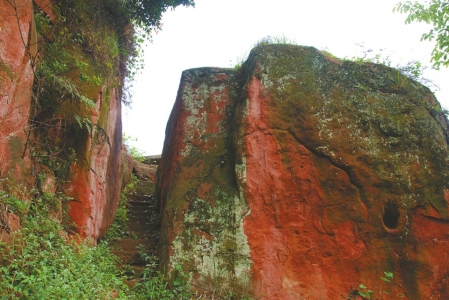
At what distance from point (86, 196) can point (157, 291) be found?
1748 mm

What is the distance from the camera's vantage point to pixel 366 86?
6.84 meters

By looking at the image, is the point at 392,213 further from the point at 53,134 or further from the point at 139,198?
the point at 139,198

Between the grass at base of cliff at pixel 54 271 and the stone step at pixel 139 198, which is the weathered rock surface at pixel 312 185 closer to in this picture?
the grass at base of cliff at pixel 54 271

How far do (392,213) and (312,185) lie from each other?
119 centimetres

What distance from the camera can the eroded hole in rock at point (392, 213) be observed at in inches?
239

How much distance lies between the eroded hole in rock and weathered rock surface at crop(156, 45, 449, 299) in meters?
0.02

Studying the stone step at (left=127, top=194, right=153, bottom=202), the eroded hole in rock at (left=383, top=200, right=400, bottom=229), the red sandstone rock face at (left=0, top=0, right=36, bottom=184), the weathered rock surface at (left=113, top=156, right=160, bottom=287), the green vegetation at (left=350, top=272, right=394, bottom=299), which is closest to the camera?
the red sandstone rock face at (left=0, top=0, right=36, bottom=184)

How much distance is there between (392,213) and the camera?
20.0 feet

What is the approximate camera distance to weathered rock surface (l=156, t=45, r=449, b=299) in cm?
579

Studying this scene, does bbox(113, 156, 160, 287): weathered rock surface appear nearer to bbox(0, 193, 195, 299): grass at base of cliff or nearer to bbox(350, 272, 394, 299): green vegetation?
bbox(0, 193, 195, 299): grass at base of cliff

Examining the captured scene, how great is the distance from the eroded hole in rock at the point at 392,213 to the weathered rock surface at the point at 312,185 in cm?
2

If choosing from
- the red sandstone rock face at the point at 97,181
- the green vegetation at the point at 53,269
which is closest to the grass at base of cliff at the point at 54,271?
the green vegetation at the point at 53,269

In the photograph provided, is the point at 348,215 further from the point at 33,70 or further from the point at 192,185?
the point at 33,70

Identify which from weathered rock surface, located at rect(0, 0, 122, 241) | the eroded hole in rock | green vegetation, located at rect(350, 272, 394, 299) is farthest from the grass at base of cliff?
the eroded hole in rock
